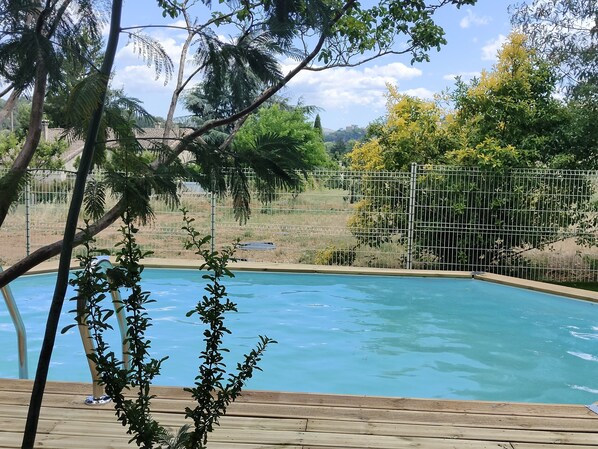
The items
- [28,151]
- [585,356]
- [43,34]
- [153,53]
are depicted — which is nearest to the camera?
[43,34]

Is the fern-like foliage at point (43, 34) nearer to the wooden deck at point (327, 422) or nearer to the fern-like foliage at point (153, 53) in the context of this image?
the fern-like foliage at point (153, 53)

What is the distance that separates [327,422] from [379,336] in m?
3.92

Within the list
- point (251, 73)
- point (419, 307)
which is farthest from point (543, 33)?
point (251, 73)

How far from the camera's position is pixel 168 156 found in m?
1.91

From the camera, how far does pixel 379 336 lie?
6.83 metres

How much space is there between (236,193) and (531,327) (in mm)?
6045

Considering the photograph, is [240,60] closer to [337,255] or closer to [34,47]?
[34,47]

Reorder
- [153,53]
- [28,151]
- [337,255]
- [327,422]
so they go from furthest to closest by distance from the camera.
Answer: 1. [337,255]
2. [327,422]
3. [28,151]
4. [153,53]

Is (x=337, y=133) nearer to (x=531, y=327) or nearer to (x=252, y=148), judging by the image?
(x=531, y=327)

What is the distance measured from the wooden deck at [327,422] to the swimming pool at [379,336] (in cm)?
199

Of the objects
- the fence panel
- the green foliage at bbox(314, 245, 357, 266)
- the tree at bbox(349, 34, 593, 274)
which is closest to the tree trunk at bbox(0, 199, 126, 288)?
the fence panel

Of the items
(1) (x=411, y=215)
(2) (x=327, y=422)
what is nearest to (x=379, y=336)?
(1) (x=411, y=215)

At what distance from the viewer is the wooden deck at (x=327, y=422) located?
2740mm

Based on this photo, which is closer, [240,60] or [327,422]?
[240,60]
